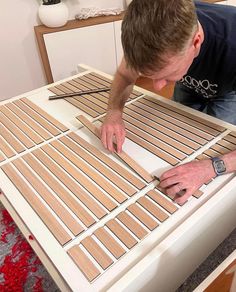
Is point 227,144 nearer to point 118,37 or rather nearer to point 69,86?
point 69,86

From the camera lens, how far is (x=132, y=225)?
0.67 m

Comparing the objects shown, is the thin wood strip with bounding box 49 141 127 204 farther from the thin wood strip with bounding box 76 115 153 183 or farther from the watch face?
the watch face

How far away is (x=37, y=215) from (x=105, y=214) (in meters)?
0.17

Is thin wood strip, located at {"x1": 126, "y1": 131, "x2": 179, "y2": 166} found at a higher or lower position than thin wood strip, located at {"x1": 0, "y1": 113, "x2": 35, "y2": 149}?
higher

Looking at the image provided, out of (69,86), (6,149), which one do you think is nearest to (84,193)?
(6,149)

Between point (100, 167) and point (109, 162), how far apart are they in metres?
0.03

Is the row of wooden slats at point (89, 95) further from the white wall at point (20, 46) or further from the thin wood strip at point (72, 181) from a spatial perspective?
the white wall at point (20, 46)

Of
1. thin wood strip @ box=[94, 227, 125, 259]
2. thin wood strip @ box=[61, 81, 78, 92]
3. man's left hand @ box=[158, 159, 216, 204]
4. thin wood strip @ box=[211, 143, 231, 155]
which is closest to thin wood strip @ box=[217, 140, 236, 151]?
thin wood strip @ box=[211, 143, 231, 155]

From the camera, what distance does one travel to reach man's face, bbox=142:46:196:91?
27.4 inches

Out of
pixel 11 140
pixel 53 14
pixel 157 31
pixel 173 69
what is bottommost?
pixel 11 140

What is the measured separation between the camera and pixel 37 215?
723 millimetres

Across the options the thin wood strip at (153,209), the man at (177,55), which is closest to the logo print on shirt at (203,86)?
the man at (177,55)

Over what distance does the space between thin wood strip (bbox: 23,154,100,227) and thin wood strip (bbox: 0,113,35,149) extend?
0.21ft

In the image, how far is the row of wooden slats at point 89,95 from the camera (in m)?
1.13
